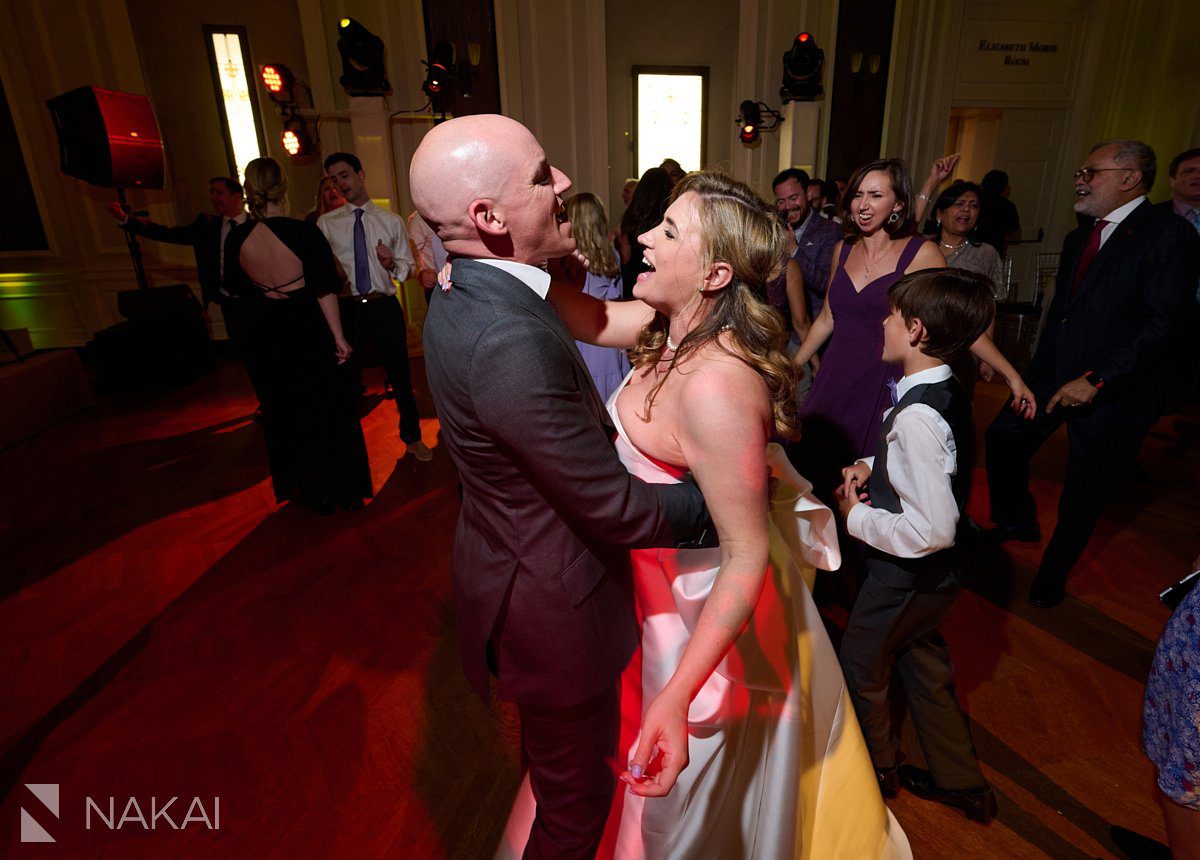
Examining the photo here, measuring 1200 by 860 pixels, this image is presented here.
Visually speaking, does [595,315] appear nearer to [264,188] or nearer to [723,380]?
[723,380]

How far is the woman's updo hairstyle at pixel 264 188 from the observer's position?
3.18 metres

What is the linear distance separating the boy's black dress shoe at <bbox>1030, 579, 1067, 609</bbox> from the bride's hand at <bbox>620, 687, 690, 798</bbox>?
7.62 ft

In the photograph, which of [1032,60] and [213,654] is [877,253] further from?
[1032,60]

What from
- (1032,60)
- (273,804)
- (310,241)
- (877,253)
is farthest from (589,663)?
(1032,60)

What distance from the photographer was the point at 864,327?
2.31 m

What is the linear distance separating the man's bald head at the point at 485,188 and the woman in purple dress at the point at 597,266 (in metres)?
1.61

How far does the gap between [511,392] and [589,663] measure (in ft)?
1.80

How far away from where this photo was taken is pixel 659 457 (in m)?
1.17

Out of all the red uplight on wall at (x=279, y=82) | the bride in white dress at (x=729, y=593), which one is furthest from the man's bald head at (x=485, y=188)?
the red uplight on wall at (x=279, y=82)

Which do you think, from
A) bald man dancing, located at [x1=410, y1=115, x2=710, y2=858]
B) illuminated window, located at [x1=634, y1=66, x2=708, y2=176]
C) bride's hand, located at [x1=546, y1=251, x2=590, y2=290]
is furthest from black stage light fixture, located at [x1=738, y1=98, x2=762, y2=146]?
bald man dancing, located at [x1=410, y1=115, x2=710, y2=858]

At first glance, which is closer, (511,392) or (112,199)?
(511,392)

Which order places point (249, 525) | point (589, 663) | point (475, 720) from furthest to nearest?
point (249, 525)
point (475, 720)
point (589, 663)

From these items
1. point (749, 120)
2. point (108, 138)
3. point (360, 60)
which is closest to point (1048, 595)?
point (749, 120)

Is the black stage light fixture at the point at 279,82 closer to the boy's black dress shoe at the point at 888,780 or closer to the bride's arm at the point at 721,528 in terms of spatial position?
the bride's arm at the point at 721,528
